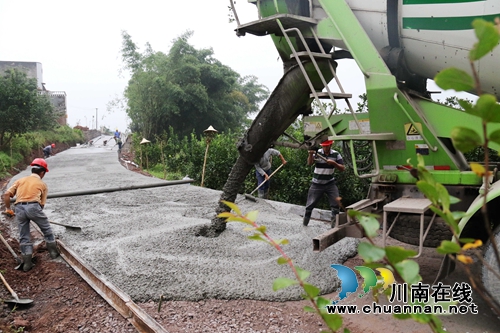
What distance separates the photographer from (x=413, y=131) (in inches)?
136

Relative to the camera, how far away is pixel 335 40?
3725 millimetres

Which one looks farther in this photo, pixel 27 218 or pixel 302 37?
pixel 27 218

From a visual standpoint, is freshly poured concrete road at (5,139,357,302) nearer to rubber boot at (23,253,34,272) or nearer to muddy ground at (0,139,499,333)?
muddy ground at (0,139,499,333)

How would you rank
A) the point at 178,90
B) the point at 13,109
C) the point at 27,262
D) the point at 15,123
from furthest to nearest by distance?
1. the point at 178,90
2. the point at 15,123
3. the point at 13,109
4. the point at 27,262

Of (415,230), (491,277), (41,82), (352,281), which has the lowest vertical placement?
(352,281)

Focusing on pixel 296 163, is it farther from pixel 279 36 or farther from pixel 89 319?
pixel 89 319

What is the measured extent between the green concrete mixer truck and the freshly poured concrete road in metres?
1.03

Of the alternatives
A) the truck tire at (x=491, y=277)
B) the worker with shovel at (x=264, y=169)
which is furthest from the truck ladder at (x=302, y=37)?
the worker with shovel at (x=264, y=169)

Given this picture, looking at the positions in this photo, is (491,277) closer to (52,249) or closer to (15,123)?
(52,249)

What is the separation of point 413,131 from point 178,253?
298 cm

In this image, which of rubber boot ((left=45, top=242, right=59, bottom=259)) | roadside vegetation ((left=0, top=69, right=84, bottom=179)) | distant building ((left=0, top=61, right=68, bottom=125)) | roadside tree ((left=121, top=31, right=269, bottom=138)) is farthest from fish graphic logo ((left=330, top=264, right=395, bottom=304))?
distant building ((left=0, top=61, right=68, bottom=125))

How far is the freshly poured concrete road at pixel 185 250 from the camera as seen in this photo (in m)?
3.78

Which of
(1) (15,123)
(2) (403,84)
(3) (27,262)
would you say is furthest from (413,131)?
(1) (15,123)

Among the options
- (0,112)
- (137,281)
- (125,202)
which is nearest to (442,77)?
(137,281)
